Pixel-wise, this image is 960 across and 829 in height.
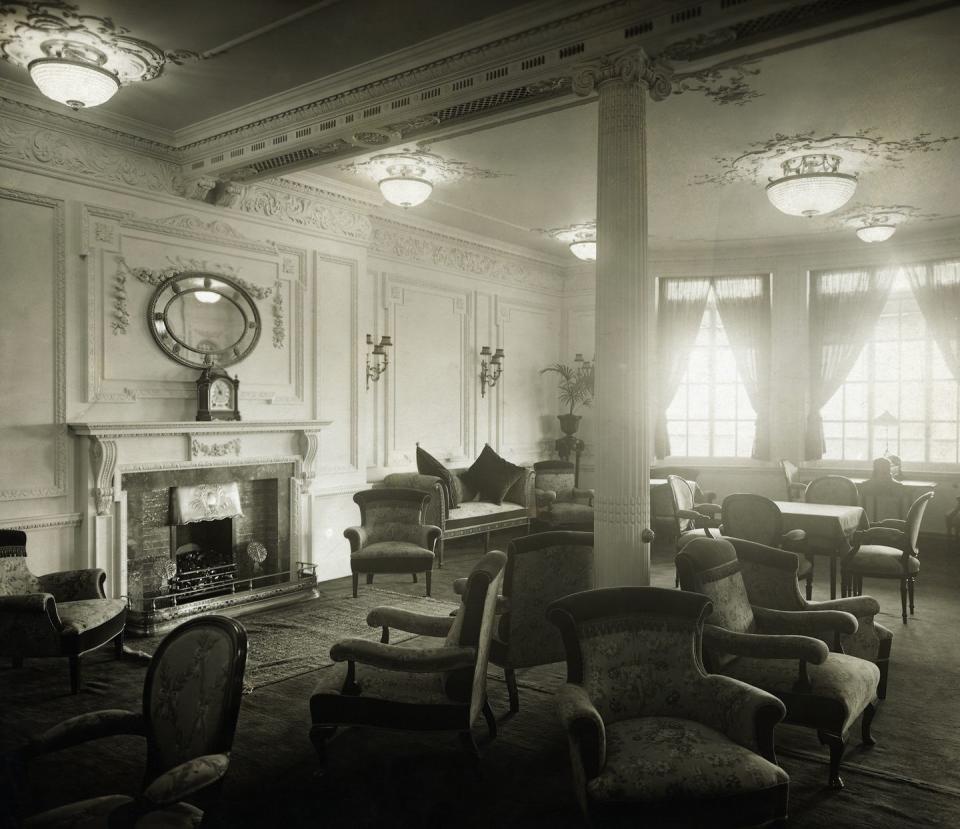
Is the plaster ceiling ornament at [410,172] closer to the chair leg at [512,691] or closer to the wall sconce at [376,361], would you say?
the wall sconce at [376,361]

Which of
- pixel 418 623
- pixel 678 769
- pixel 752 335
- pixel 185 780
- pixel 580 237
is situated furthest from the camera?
pixel 752 335

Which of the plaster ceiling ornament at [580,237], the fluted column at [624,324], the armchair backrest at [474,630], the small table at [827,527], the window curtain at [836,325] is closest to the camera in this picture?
the armchair backrest at [474,630]

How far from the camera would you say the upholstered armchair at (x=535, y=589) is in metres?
3.98

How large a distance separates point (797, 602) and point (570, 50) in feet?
10.3

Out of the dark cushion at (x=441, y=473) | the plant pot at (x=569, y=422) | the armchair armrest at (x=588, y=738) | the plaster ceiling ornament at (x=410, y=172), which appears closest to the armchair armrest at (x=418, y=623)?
the armchair armrest at (x=588, y=738)

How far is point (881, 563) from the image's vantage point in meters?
5.53

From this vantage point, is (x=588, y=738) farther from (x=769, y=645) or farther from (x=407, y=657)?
(x=769, y=645)

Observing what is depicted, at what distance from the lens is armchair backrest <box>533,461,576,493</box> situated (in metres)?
9.01

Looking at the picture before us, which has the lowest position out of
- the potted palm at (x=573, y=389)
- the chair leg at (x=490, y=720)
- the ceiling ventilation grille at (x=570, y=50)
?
the chair leg at (x=490, y=720)

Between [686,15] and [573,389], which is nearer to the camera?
[686,15]

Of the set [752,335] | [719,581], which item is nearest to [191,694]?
[719,581]

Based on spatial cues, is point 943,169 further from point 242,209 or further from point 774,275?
point 242,209

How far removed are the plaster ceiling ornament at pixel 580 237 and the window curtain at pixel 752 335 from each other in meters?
2.31

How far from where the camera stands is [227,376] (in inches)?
243
